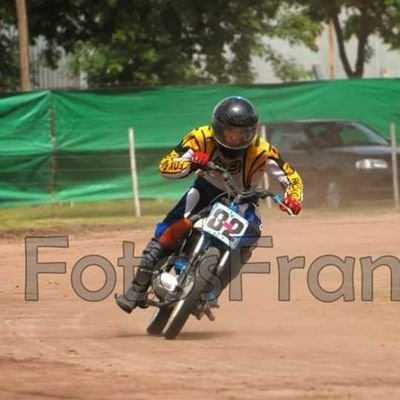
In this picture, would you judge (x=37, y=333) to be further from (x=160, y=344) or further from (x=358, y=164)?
(x=358, y=164)

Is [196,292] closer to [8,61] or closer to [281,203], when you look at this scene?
[281,203]

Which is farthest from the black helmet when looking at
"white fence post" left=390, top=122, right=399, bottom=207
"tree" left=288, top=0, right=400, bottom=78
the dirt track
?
"tree" left=288, top=0, right=400, bottom=78

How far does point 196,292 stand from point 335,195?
42.9 ft

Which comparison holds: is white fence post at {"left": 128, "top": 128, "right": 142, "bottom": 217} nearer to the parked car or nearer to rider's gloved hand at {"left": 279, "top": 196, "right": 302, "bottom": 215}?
the parked car

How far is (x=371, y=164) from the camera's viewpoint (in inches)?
859

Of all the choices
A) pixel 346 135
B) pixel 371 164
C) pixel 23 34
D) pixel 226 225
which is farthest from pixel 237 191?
pixel 23 34

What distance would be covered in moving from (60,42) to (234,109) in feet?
69.2

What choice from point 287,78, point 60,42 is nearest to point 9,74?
point 60,42

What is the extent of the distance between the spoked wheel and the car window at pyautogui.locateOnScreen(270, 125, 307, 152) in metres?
12.2

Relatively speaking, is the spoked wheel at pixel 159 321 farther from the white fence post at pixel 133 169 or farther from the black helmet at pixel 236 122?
the white fence post at pixel 133 169

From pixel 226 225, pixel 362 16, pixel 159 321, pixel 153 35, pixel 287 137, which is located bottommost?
pixel 159 321

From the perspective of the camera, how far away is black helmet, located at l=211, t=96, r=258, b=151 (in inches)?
361

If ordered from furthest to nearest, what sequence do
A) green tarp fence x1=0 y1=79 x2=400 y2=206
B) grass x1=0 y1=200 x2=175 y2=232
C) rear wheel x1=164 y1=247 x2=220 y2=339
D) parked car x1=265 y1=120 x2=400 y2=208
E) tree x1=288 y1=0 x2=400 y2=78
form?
tree x1=288 y1=0 x2=400 y2=78, parked car x1=265 y1=120 x2=400 y2=208, green tarp fence x1=0 y1=79 x2=400 y2=206, grass x1=0 y1=200 x2=175 y2=232, rear wheel x1=164 y1=247 x2=220 y2=339

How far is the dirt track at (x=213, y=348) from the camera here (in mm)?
7180
